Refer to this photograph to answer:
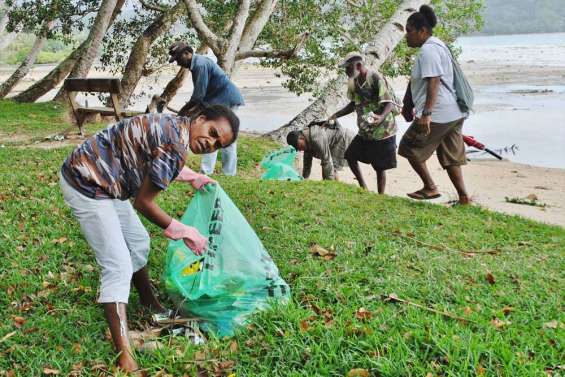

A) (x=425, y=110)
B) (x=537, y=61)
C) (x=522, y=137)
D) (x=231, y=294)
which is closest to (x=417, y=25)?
(x=425, y=110)

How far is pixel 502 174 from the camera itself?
36.5 feet

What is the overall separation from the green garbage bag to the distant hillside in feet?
326

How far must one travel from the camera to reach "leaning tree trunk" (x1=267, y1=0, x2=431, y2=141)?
33.1 feet

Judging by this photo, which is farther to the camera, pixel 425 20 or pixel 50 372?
pixel 425 20

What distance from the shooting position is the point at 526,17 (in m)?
113

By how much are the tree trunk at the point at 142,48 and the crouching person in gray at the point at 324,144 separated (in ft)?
27.3

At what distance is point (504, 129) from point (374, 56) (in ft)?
26.0

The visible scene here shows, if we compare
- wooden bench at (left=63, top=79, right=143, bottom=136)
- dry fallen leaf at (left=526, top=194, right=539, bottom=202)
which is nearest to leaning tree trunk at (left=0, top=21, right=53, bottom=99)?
wooden bench at (left=63, top=79, right=143, bottom=136)

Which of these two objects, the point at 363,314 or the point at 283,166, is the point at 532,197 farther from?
the point at 363,314

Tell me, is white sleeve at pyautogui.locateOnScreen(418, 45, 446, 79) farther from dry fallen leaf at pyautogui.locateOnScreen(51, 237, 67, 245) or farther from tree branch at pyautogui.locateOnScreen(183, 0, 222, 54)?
tree branch at pyautogui.locateOnScreen(183, 0, 222, 54)

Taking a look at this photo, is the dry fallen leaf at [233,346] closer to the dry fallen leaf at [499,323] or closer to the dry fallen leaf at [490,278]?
the dry fallen leaf at [499,323]

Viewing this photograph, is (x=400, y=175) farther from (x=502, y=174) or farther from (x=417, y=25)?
(x=417, y=25)

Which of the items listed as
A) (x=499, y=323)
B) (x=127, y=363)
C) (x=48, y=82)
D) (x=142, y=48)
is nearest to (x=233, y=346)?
(x=127, y=363)

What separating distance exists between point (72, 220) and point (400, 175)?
7.46 meters
